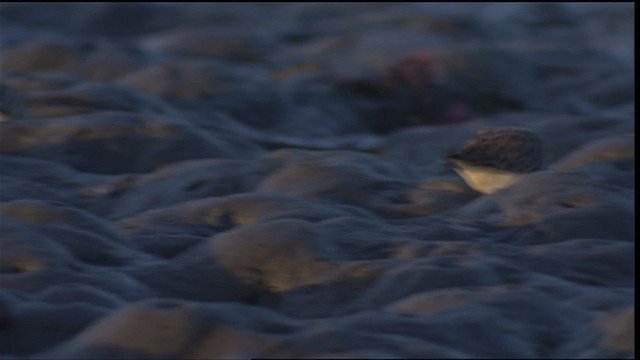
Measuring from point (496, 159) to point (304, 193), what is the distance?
57 centimetres

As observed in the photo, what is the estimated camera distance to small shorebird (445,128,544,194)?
4.10 m

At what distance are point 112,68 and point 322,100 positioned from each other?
944 millimetres

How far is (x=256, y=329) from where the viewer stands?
2.85m

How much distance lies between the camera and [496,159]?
4133mm

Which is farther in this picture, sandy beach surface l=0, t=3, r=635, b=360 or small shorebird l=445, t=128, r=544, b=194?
small shorebird l=445, t=128, r=544, b=194

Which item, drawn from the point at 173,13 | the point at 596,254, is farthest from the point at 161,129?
the point at 173,13

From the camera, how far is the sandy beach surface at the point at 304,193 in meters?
2.89

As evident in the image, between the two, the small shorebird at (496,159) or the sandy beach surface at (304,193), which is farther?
the small shorebird at (496,159)

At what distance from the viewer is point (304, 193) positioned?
414cm

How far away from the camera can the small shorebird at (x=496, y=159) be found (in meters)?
4.10

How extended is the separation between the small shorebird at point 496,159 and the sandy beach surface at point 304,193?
81 mm

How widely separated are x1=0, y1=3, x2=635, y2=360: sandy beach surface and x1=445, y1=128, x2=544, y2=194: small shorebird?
0.08m

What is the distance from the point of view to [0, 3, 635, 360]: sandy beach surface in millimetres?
2887

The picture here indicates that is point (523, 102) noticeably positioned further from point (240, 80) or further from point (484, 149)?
point (484, 149)
